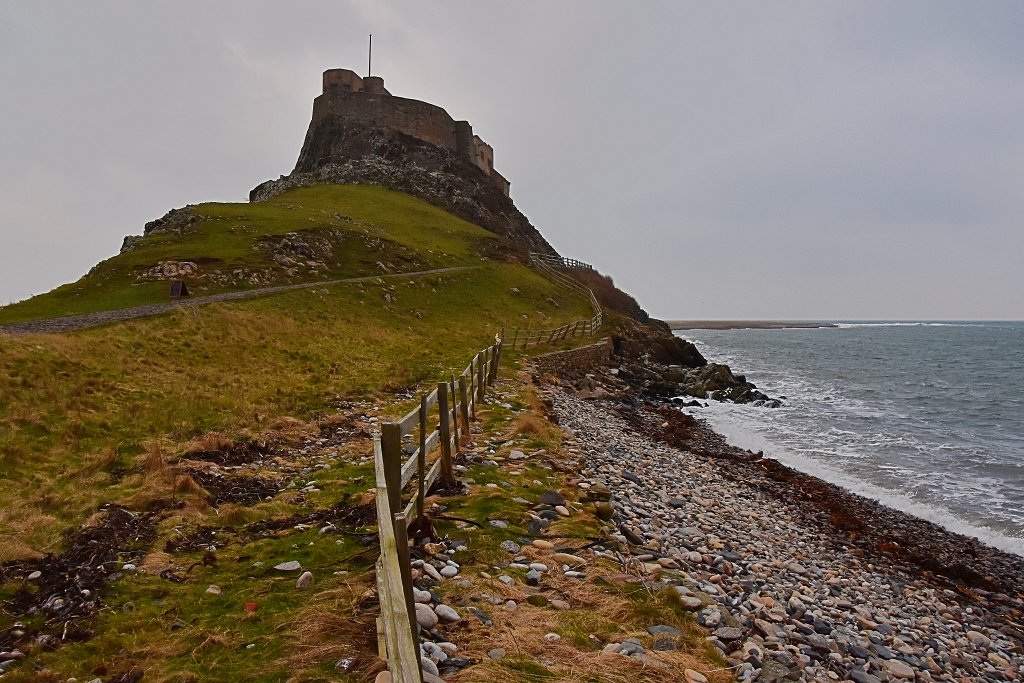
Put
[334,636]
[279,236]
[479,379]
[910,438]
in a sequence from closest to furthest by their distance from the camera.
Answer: [334,636], [479,379], [910,438], [279,236]

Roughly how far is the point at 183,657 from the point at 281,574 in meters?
1.65

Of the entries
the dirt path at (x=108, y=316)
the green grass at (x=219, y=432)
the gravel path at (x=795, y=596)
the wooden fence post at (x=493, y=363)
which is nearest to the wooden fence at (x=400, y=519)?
the green grass at (x=219, y=432)

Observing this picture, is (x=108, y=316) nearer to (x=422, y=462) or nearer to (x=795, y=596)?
(x=422, y=462)

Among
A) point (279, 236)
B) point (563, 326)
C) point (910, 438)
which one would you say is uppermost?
point (279, 236)

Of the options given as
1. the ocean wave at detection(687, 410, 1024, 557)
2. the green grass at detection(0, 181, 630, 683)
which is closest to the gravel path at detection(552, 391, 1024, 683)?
the green grass at detection(0, 181, 630, 683)

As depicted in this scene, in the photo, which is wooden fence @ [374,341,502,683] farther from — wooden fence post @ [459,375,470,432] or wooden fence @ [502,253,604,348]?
wooden fence @ [502,253,604,348]

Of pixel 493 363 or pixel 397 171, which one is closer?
pixel 493 363

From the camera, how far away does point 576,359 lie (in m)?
35.3

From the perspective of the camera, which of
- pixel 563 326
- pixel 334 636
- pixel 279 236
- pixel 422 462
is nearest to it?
pixel 334 636

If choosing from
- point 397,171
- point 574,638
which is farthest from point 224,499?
point 397,171

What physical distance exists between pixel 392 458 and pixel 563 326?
112 ft

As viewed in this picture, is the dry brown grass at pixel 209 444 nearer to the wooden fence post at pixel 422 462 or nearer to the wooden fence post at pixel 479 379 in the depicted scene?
the wooden fence post at pixel 422 462

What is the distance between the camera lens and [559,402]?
2333 cm

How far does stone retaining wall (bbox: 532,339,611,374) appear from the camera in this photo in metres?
30.7
